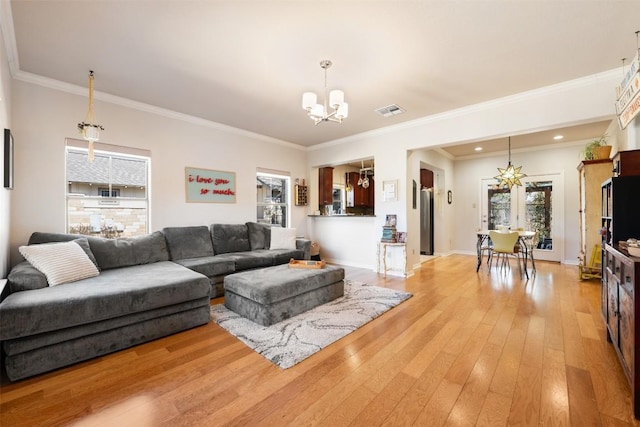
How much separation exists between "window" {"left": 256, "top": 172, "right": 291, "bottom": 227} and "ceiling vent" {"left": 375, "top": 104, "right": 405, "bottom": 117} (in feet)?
8.49

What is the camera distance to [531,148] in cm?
631

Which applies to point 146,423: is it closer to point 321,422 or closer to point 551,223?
point 321,422

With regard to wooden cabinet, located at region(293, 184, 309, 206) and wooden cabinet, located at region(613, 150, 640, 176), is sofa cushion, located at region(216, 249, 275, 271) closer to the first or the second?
wooden cabinet, located at region(293, 184, 309, 206)

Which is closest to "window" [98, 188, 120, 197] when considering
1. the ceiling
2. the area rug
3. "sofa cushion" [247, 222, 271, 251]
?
the ceiling

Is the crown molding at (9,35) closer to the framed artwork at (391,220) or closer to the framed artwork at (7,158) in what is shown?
the framed artwork at (7,158)

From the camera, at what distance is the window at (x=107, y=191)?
3453 millimetres

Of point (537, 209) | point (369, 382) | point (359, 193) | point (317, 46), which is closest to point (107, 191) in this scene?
point (317, 46)

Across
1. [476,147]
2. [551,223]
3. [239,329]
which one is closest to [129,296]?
[239,329]

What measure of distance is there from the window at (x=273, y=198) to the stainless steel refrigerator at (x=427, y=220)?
11.5 ft

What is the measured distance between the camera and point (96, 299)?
2.10 m

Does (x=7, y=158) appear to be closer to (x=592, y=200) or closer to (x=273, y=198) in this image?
(x=273, y=198)

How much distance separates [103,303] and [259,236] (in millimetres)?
2862

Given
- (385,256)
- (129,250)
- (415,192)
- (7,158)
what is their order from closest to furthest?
(7,158)
(129,250)
(385,256)
(415,192)

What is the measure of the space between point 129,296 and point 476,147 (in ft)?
22.7
